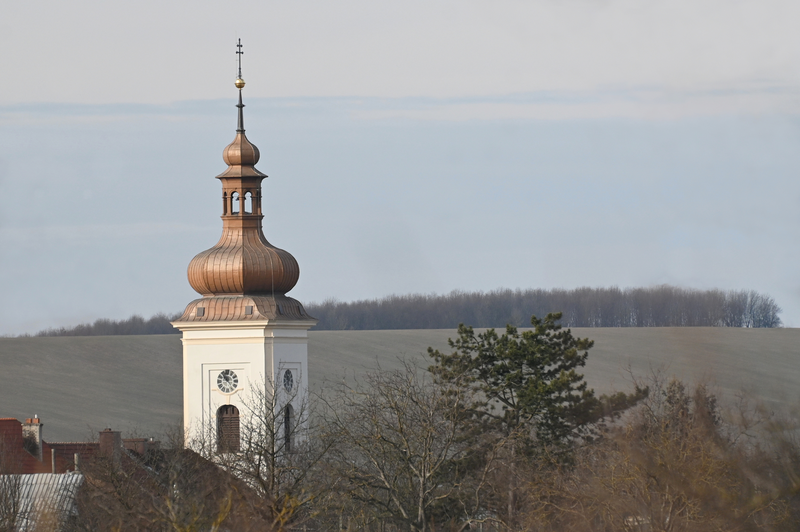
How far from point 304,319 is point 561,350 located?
11791 millimetres

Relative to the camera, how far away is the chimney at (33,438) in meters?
59.3

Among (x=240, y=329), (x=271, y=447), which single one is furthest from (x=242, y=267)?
(x=271, y=447)

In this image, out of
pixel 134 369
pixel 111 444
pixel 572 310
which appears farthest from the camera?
pixel 134 369

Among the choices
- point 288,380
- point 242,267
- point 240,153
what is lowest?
point 288,380

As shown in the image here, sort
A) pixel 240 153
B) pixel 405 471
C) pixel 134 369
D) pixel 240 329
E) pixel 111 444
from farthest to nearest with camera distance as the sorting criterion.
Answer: pixel 134 369 → pixel 240 153 → pixel 240 329 → pixel 111 444 → pixel 405 471

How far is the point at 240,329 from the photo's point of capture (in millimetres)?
57156

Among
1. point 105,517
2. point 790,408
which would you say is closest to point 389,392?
point 105,517

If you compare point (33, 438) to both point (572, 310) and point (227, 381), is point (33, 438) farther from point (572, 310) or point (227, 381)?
point (572, 310)

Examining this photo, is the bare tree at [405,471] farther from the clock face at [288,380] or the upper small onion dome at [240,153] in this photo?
the upper small onion dome at [240,153]

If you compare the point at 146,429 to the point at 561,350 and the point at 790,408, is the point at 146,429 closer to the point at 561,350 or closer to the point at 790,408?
the point at 561,350

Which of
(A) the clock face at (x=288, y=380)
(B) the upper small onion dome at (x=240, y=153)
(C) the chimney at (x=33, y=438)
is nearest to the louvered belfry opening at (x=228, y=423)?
(A) the clock face at (x=288, y=380)

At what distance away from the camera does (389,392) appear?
1549 inches

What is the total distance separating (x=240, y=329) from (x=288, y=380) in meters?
2.78

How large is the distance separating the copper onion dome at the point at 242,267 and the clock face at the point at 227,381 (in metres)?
2.16
